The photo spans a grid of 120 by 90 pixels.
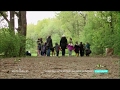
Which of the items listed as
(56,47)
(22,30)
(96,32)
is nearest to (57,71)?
(56,47)

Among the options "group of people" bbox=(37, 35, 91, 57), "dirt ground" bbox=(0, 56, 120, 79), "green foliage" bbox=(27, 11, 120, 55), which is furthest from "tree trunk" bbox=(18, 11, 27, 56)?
"dirt ground" bbox=(0, 56, 120, 79)

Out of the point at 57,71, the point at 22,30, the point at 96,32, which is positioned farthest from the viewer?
the point at 96,32

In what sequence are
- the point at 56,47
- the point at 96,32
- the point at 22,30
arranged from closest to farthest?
1. the point at 56,47
2. the point at 22,30
3. the point at 96,32

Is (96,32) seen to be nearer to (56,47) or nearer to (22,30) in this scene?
(56,47)

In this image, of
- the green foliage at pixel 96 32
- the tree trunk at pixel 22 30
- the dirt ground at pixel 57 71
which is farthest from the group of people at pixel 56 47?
the dirt ground at pixel 57 71

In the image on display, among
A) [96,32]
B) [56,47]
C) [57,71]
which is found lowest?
[57,71]

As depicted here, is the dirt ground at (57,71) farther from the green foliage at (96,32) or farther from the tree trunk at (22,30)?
the green foliage at (96,32)

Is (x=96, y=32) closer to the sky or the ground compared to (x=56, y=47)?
closer to the sky

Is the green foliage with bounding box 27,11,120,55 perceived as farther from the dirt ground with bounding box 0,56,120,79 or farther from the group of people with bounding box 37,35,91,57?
the dirt ground with bounding box 0,56,120,79

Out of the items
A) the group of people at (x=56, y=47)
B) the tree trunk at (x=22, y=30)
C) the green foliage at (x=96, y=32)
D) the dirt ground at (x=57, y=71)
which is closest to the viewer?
the dirt ground at (x=57, y=71)

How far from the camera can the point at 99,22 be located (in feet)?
69.6
